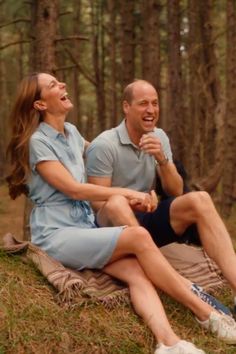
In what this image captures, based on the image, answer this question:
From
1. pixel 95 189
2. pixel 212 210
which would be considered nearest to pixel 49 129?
pixel 95 189

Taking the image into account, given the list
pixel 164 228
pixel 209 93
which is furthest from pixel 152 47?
pixel 164 228

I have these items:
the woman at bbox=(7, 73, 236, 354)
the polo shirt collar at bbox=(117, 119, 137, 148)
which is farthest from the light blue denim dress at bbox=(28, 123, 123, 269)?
the polo shirt collar at bbox=(117, 119, 137, 148)

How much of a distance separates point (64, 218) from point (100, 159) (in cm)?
54

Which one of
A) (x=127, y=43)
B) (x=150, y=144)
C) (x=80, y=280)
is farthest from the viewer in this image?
(x=127, y=43)

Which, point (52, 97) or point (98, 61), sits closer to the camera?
point (52, 97)

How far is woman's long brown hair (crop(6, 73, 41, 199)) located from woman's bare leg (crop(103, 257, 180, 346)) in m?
0.80

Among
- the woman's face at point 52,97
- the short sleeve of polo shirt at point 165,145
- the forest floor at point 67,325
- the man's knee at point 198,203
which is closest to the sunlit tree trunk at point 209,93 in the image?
the short sleeve of polo shirt at point 165,145

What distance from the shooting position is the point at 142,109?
185 inches

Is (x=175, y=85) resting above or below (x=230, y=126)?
above

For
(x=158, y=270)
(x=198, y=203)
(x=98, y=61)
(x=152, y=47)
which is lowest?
(x=158, y=270)

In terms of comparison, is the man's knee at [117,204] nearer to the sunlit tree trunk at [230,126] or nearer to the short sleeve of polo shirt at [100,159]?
the short sleeve of polo shirt at [100,159]

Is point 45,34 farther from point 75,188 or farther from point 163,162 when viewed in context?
point 75,188

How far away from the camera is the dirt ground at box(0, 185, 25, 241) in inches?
478

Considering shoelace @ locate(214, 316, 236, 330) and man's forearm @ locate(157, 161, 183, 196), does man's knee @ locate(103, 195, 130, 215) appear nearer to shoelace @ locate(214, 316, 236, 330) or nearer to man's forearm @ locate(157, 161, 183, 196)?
man's forearm @ locate(157, 161, 183, 196)
